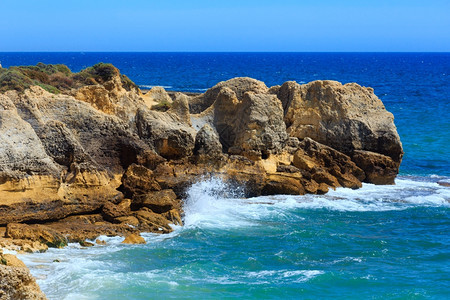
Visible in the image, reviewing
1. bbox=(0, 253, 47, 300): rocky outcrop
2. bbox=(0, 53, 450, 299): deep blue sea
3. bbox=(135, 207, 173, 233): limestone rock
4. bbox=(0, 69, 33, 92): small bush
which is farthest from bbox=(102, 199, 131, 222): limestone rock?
bbox=(0, 253, 47, 300): rocky outcrop

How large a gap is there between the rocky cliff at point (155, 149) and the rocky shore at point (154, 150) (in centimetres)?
4

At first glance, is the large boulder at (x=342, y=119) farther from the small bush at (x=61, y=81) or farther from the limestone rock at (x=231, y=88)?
the small bush at (x=61, y=81)

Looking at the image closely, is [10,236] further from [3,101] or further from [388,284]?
[388,284]

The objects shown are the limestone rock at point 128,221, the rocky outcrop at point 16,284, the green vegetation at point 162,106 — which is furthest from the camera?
the green vegetation at point 162,106

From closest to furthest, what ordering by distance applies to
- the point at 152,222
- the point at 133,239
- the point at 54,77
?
the point at 133,239 < the point at 152,222 < the point at 54,77

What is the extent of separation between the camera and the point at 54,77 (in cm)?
3100

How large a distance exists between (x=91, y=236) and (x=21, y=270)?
26.8 feet

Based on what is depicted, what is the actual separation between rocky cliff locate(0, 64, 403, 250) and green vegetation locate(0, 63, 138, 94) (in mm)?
147

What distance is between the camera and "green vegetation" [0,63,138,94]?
24.6m

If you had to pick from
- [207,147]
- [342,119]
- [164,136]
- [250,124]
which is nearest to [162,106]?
[250,124]

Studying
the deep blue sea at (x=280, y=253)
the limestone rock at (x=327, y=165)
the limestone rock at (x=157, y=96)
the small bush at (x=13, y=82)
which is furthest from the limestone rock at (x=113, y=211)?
the limestone rock at (x=157, y=96)

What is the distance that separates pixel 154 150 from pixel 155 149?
6cm

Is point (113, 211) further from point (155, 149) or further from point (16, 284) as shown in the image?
point (16, 284)

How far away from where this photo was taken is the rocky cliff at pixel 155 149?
16594mm
